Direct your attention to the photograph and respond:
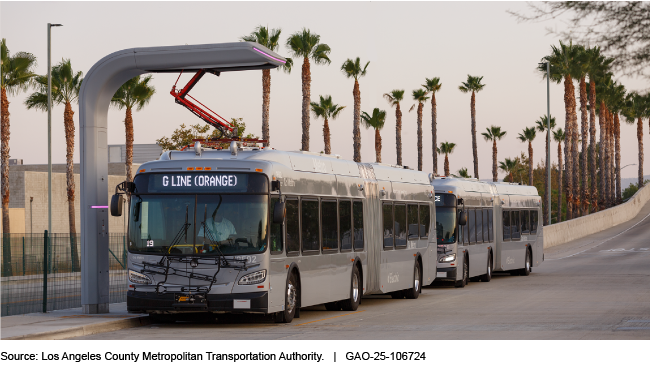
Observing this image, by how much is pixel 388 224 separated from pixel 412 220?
1.95 metres

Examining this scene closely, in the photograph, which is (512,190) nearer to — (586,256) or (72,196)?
(586,256)

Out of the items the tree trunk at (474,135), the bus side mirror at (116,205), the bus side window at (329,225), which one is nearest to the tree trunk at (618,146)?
the tree trunk at (474,135)

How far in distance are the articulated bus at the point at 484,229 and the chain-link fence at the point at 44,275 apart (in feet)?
32.5

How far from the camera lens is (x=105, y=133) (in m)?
18.3

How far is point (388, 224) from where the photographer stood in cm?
2262

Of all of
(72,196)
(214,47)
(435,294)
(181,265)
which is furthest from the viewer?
(72,196)

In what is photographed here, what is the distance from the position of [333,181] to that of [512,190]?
57.4 feet

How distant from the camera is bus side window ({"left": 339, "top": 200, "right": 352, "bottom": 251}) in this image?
19562 mm

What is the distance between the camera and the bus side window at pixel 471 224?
29812mm

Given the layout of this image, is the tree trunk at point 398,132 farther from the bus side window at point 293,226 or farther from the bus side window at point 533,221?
the bus side window at point 293,226

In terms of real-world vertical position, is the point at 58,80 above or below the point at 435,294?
above

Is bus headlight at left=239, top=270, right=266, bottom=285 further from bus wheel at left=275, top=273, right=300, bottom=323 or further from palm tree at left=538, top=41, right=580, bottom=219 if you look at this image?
palm tree at left=538, top=41, right=580, bottom=219

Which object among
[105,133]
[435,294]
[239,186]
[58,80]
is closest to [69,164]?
[58,80]

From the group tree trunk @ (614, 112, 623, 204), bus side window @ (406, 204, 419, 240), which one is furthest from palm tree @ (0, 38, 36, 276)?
tree trunk @ (614, 112, 623, 204)
